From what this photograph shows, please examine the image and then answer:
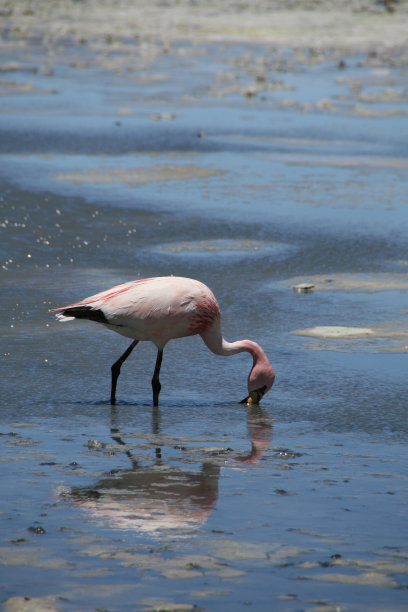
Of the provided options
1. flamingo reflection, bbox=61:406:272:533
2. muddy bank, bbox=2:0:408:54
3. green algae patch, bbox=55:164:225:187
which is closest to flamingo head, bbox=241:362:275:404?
flamingo reflection, bbox=61:406:272:533

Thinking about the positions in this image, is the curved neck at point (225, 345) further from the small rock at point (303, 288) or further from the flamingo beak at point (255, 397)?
the small rock at point (303, 288)

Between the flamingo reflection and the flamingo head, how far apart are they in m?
0.91

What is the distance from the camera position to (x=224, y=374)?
7258 millimetres

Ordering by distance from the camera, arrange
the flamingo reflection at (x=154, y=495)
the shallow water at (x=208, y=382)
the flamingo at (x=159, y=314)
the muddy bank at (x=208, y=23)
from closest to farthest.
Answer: the shallow water at (x=208, y=382) → the flamingo reflection at (x=154, y=495) → the flamingo at (x=159, y=314) → the muddy bank at (x=208, y=23)

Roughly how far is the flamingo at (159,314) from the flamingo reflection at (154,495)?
0.98m

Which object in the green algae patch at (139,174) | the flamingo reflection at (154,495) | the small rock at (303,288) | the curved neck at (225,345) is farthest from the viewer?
the green algae patch at (139,174)

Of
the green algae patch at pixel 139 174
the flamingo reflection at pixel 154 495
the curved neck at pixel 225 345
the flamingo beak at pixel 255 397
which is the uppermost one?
the green algae patch at pixel 139 174

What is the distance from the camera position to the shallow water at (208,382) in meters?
4.30

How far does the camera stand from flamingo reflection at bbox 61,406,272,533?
4.73 metres

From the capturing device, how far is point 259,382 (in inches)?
259

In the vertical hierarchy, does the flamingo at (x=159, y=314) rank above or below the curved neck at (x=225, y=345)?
above

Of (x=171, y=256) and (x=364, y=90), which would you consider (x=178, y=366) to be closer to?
(x=171, y=256)

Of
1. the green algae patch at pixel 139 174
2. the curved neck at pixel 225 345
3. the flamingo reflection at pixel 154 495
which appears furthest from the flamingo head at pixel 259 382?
the green algae patch at pixel 139 174

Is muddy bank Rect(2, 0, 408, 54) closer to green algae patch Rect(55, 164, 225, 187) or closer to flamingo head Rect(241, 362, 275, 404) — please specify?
green algae patch Rect(55, 164, 225, 187)
